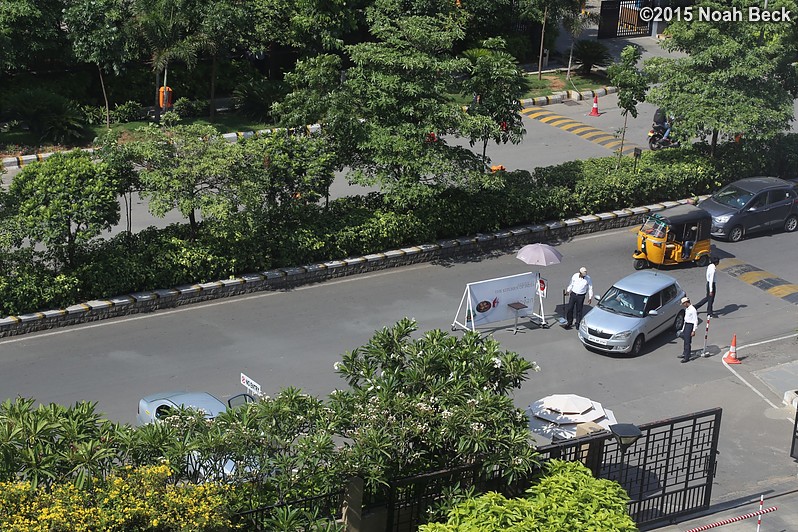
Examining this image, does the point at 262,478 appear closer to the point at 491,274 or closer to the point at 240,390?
the point at 240,390

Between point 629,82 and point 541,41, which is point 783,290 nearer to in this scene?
point 629,82

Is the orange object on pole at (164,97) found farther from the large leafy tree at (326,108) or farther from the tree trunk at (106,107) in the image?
the large leafy tree at (326,108)

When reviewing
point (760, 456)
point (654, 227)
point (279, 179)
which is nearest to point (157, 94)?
point (279, 179)

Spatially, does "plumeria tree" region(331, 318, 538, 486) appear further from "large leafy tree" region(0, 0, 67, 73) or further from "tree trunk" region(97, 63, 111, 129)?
"large leafy tree" region(0, 0, 67, 73)

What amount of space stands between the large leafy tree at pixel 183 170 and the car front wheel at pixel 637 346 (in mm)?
10186

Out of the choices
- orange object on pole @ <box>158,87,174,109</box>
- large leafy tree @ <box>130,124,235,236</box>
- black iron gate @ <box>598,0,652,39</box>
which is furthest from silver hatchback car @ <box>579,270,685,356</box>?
black iron gate @ <box>598,0,652,39</box>

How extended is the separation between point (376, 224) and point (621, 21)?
28295 millimetres

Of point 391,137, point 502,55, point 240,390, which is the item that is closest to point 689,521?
point 240,390

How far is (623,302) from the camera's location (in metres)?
26.0

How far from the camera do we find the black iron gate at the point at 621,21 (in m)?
52.2

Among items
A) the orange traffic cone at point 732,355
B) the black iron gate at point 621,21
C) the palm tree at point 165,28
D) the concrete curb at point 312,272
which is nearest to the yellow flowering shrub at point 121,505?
the concrete curb at point 312,272

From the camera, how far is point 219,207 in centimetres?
2631

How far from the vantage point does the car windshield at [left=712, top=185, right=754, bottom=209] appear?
32.1m

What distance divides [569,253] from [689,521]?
42.3 feet
